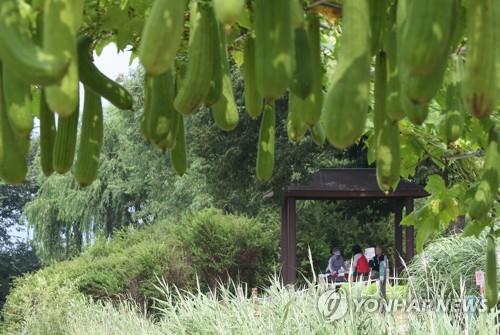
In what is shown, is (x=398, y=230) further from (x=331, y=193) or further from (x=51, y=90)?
(x=51, y=90)

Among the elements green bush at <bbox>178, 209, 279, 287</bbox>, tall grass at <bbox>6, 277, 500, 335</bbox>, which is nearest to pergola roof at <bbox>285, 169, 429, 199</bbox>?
green bush at <bbox>178, 209, 279, 287</bbox>

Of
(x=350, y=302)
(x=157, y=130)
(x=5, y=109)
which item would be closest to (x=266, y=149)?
(x=157, y=130)

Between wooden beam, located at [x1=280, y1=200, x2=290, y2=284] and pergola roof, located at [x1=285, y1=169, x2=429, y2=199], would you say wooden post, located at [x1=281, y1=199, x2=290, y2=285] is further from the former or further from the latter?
pergola roof, located at [x1=285, y1=169, x2=429, y2=199]

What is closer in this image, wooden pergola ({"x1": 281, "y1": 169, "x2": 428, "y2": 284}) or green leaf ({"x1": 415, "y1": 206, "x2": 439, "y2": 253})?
green leaf ({"x1": 415, "y1": 206, "x2": 439, "y2": 253})

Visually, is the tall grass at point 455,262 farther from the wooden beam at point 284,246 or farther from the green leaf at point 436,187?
the green leaf at point 436,187

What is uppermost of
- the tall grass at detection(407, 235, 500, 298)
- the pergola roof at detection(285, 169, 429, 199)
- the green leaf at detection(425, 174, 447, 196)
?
the green leaf at detection(425, 174, 447, 196)

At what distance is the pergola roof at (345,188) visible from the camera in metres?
16.5

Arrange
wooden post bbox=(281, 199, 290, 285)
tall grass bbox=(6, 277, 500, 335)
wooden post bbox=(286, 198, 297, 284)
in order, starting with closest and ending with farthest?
1. tall grass bbox=(6, 277, 500, 335)
2. wooden post bbox=(286, 198, 297, 284)
3. wooden post bbox=(281, 199, 290, 285)

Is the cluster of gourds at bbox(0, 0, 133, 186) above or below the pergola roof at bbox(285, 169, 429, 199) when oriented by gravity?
above

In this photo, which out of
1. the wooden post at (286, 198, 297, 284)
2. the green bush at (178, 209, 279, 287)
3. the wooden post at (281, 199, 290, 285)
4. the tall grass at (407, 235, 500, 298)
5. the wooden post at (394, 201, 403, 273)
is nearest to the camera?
the tall grass at (407, 235, 500, 298)

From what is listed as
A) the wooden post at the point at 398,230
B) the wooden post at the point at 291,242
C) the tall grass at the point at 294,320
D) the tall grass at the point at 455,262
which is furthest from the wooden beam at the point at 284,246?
the tall grass at the point at 294,320

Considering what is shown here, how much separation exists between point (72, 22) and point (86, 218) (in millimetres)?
27620

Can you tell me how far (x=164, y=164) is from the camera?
2681 centimetres

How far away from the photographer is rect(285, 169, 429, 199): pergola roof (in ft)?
54.1
